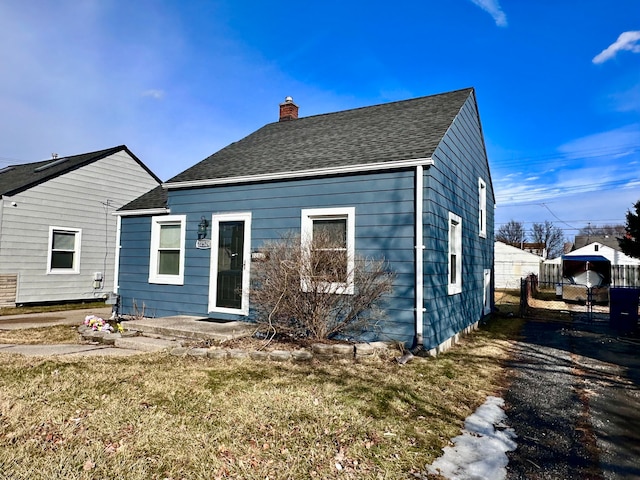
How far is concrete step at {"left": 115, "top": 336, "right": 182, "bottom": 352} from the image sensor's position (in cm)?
643

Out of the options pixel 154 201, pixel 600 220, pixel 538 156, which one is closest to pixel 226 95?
pixel 154 201

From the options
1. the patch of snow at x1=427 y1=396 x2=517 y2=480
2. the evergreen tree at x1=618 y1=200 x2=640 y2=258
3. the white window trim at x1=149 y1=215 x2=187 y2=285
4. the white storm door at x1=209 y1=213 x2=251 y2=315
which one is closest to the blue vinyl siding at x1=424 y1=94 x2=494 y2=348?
the patch of snow at x1=427 y1=396 x2=517 y2=480

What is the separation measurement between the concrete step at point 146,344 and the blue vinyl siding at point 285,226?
1850 millimetres

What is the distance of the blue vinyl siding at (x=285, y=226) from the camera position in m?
6.54

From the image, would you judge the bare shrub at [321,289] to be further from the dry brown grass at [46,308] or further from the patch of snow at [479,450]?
the dry brown grass at [46,308]

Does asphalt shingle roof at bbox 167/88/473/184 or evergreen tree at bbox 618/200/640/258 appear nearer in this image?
asphalt shingle roof at bbox 167/88/473/184

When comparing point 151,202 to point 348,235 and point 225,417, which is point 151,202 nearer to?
point 348,235

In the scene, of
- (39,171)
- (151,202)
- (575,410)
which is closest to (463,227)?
(575,410)

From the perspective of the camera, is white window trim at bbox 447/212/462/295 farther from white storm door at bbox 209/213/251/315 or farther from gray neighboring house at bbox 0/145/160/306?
gray neighboring house at bbox 0/145/160/306

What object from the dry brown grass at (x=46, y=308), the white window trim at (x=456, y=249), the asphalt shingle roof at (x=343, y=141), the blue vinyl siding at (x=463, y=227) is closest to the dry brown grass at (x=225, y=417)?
the blue vinyl siding at (x=463, y=227)

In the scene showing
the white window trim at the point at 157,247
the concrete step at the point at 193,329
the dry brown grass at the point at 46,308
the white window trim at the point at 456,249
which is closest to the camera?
the concrete step at the point at 193,329

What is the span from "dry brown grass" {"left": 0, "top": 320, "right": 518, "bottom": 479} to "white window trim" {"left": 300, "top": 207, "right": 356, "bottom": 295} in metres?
1.36

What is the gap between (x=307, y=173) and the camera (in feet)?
24.5

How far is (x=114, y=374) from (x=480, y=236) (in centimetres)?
996
